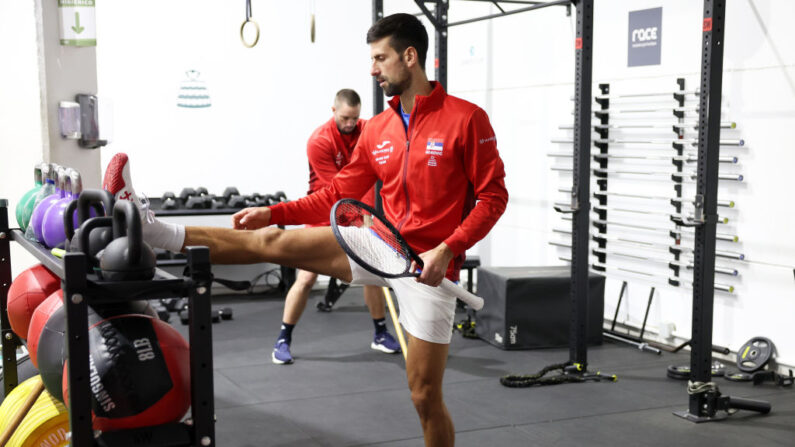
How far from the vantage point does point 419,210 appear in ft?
9.77

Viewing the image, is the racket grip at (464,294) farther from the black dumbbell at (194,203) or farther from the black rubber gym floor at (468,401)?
the black dumbbell at (194,203)

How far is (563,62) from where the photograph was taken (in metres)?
6.40

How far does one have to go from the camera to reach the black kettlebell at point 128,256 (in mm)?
1919

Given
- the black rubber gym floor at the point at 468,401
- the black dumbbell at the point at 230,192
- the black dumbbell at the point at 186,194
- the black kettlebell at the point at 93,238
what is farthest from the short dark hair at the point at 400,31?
the black dumbbell at the point at 230,192

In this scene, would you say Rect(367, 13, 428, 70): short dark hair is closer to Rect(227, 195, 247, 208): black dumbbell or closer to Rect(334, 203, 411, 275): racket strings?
Rect(334, 203, 411, 275): racket strings

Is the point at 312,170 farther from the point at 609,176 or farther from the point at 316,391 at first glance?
the point at 609,176

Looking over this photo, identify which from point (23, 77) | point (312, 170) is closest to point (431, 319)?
point (312, 170)

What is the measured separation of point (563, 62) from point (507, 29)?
2.57ft

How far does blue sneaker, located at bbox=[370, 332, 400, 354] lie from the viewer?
540 cm

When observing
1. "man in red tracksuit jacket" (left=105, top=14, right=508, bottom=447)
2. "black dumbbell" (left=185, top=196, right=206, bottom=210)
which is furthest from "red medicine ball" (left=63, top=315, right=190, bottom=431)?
"black dumbbell" (left=185, top=196, right=206, bottom=210)

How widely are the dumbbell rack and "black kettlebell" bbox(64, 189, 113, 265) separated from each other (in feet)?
0.22

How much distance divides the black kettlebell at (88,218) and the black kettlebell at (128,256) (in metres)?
0.13

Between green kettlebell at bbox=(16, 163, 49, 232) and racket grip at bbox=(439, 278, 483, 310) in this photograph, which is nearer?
racket grip at bbox=(439, 278, 483, 310)

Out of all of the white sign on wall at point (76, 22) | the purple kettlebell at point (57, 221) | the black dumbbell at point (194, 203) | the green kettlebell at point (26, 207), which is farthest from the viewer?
the black dumbbell at point (194, 203)
